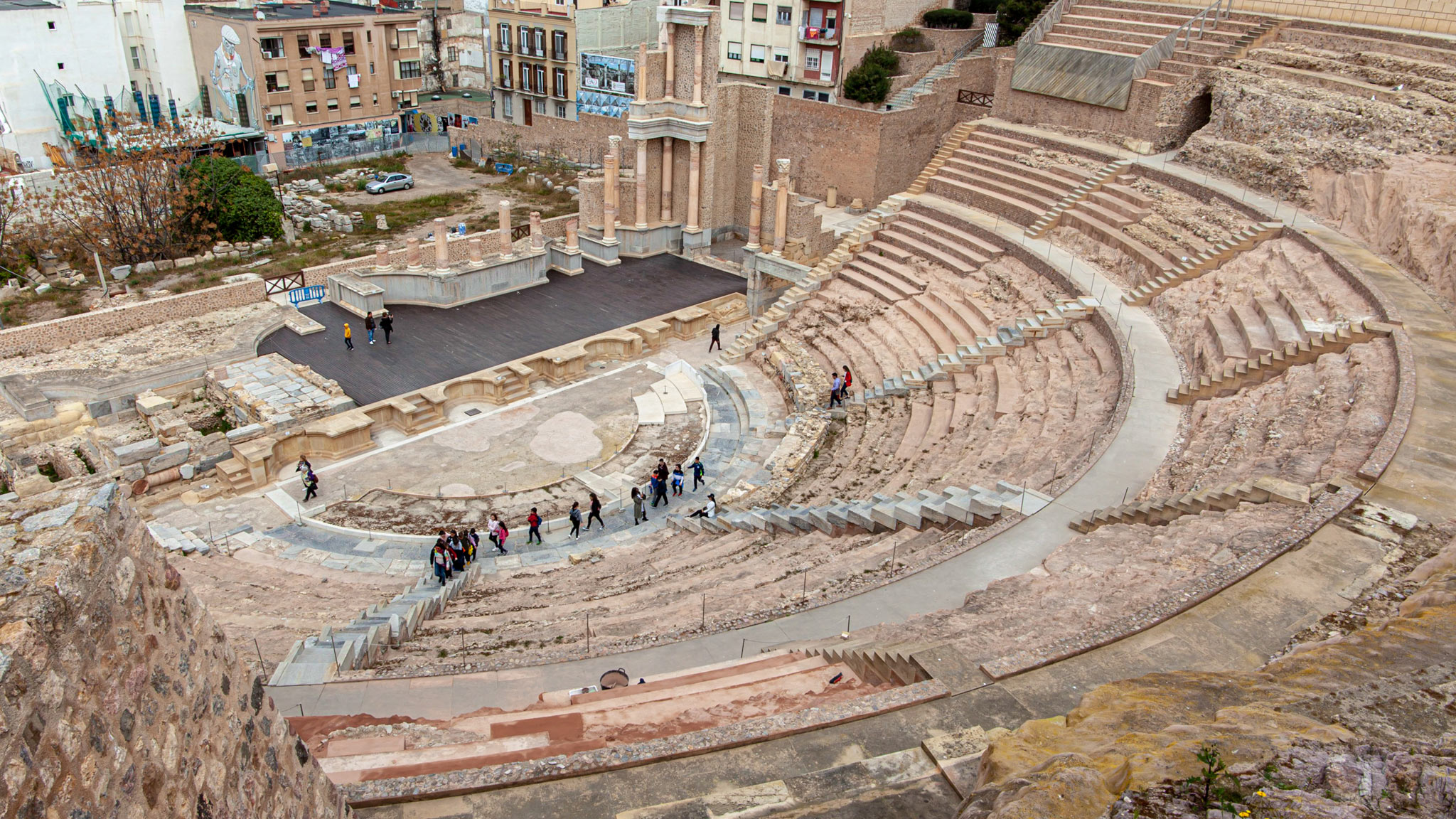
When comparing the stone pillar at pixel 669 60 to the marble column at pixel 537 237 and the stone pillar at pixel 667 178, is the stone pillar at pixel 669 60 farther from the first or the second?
the marble column at pixel 537 237

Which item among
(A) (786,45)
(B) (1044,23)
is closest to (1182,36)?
(B) (1044,23)

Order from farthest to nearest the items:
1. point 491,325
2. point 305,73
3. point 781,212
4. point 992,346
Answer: point 305,73
point 781,212
point 491,325
point 992,346

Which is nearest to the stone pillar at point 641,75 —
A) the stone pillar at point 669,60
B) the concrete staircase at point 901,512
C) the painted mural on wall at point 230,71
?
the stone pillar at point 669,60

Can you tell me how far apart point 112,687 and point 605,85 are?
1876 inches

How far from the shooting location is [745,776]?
771cm

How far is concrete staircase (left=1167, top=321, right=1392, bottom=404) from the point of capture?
52.0 ft

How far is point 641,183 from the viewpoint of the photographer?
32281mm

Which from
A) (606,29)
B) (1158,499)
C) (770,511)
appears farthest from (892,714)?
(606,29)

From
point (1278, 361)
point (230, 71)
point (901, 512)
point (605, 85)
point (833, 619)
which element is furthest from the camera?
point (605, 85)

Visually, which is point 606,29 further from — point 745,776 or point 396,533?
point 745,776

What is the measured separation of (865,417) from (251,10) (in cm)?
4384

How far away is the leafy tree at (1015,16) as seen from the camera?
40.0 m

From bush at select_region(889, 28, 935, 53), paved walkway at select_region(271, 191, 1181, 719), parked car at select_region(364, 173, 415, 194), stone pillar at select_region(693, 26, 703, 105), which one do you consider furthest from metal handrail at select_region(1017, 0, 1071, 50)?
parked car at select_region(364, 173, 415, 194)

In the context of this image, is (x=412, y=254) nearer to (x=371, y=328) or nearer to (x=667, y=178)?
(x=371, y=328)
